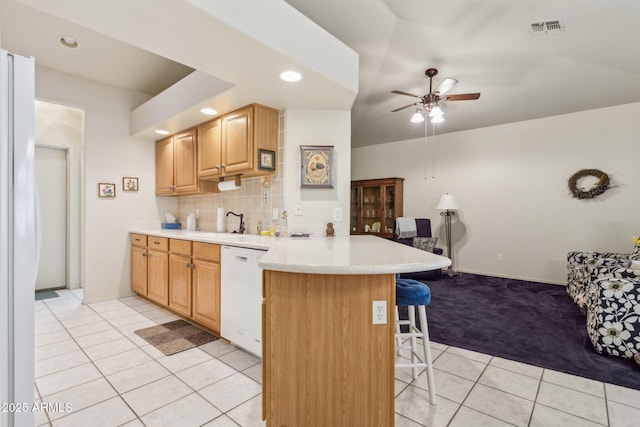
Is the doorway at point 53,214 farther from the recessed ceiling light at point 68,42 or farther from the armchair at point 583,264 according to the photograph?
the armchair at point 583,264

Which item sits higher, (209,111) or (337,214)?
(209,111)

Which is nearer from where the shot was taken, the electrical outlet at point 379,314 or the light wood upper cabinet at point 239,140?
the electrical outlet at point 379,314

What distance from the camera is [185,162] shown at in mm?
3699

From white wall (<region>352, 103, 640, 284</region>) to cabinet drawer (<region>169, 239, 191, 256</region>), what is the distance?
419 cm

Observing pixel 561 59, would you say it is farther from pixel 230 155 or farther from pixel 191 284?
pixel 191 284

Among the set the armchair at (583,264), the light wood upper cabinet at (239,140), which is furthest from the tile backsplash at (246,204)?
the armchair at (583,264)

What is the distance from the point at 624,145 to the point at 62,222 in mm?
7889

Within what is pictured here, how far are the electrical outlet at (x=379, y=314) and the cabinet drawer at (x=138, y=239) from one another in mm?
3266

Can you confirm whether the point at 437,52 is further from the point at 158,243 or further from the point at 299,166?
the point at 158,243

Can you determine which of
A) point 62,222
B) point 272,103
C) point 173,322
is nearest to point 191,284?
point 173,322

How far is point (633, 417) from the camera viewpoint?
1.65m

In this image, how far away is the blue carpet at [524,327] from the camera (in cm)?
219

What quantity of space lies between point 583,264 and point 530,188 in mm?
1518

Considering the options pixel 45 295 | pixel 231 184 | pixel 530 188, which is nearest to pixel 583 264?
pixel 530 188
